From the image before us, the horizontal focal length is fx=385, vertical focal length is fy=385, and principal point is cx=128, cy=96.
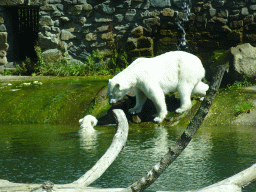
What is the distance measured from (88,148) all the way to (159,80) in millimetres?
1842

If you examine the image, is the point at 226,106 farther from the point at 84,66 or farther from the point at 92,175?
the point at 84,66

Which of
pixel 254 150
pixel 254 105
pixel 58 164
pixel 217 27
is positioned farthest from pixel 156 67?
pixel 217 27

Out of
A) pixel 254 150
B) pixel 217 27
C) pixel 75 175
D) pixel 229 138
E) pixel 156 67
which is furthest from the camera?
pixel 217 27

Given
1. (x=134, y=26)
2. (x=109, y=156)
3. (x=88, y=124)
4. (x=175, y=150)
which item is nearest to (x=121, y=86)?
(x=88, y=124)

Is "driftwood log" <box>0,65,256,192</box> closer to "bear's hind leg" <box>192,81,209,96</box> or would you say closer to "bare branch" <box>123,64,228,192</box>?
"bare branch" <box>123,64,228,192</box>

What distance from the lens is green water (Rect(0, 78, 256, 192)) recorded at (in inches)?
113

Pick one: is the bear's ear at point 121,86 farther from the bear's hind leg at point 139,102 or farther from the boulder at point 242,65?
the boulder at point 242,65

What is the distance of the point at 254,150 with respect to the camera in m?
3.59

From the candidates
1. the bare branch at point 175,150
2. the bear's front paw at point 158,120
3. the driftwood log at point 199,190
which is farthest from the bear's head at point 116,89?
the bare branch at point 175,150

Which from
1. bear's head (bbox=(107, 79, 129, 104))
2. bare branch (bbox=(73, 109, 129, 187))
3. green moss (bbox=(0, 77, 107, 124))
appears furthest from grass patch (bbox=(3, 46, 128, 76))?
bare branch (bbox=(73, 109, 129, 187))

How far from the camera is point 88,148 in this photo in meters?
3.87

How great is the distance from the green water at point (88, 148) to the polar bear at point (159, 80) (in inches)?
16.3

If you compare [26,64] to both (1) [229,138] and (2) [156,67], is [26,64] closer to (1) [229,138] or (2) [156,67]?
(2) [156,67]

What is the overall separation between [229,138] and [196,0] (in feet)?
17.9
